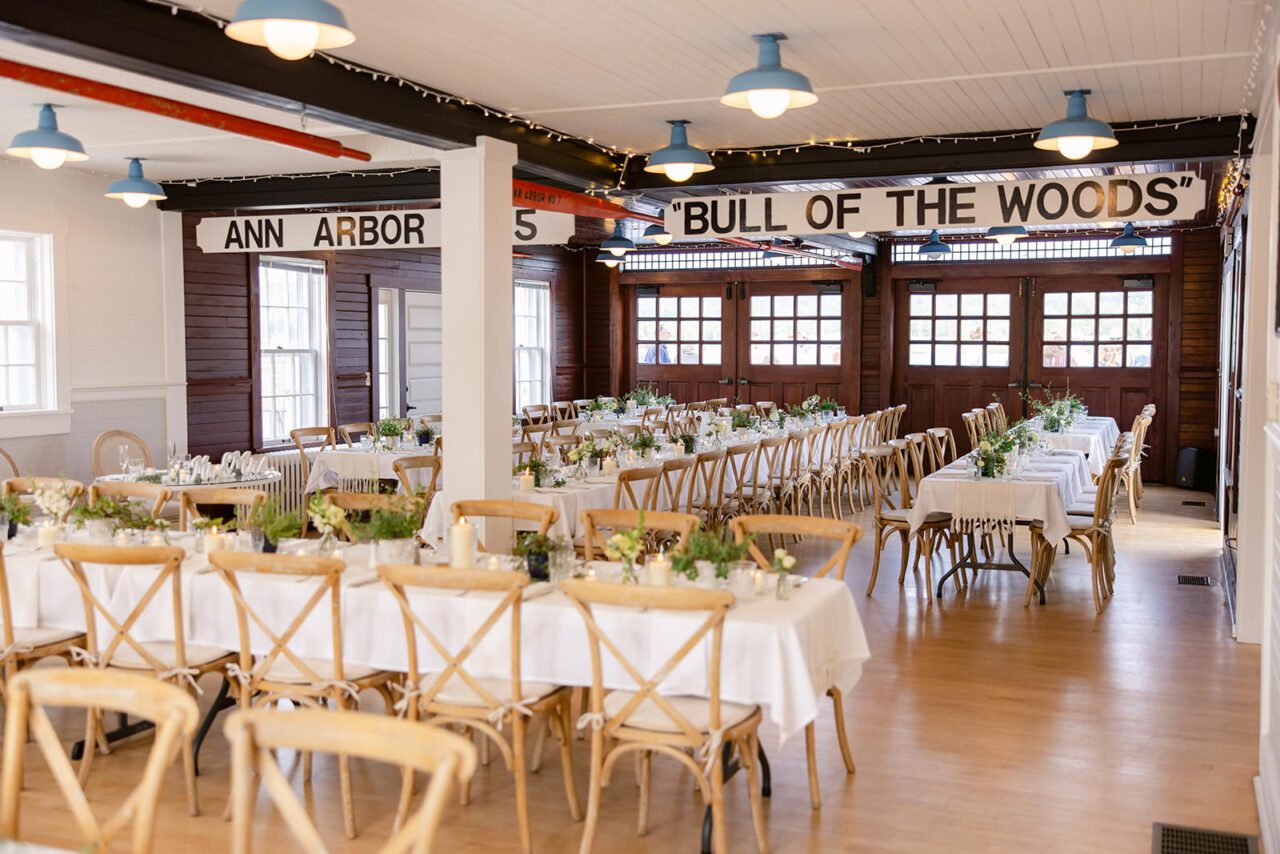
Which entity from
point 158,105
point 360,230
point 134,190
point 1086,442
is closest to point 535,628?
point 158,105

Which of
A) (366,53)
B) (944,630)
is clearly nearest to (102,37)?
(366,53)

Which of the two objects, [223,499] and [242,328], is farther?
[242,328]

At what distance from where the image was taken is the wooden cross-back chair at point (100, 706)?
258 centimetres

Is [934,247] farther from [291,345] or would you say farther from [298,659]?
[298,659]

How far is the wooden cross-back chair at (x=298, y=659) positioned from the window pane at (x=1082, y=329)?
13.5m

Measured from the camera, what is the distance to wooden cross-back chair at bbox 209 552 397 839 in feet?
14.4

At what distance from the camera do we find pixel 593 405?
15867 millimetres

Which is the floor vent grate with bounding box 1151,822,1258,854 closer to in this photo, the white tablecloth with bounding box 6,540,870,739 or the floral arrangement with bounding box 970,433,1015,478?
the white tablecloth with bounding box 6,540,870,739

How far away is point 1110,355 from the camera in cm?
1611

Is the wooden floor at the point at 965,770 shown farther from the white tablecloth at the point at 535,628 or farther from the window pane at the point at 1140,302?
the window pane at the point at 1140,302

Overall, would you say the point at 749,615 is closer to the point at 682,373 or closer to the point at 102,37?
the point at 102,37

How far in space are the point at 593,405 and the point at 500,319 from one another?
27.3 feet

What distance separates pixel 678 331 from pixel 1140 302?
6.62 meters

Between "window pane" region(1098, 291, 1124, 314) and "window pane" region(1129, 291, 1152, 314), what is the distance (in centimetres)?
12
